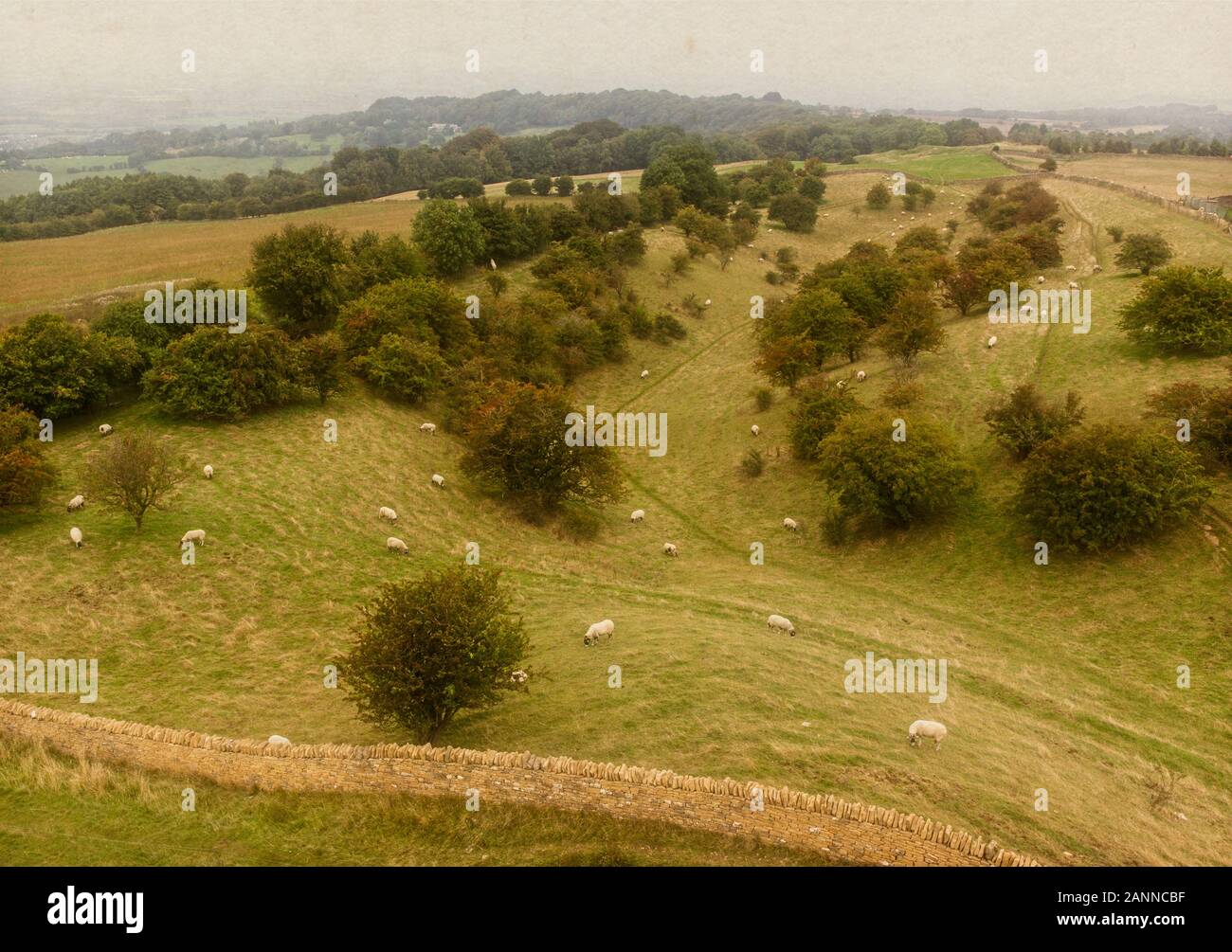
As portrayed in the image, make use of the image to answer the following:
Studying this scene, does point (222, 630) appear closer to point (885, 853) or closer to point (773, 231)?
point (885, 853)

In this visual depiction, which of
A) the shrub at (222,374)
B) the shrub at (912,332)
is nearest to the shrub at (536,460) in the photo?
the shrub at (222,374)

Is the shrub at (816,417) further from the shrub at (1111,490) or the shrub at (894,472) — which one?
the shrub at (1111,490)

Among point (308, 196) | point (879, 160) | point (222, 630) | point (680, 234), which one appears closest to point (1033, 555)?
point (222, 630)

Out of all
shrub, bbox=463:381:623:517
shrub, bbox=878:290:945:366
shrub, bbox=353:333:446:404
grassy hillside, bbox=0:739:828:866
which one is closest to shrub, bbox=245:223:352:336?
shrub, bbox=353:333:446:404

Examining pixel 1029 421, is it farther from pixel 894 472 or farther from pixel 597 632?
pixel 597 632

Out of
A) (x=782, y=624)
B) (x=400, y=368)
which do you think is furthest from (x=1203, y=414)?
(x=400, y=368)
